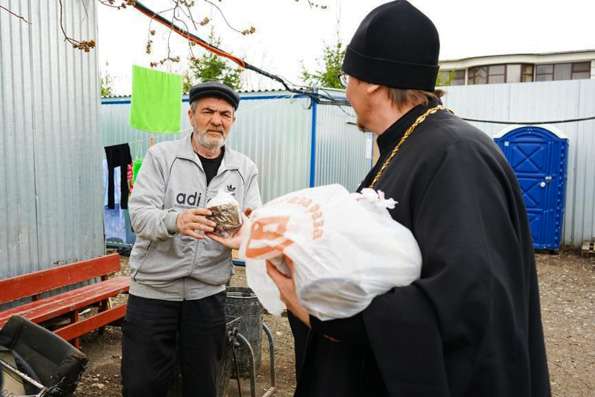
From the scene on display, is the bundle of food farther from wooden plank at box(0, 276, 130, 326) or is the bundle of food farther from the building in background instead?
the building in background

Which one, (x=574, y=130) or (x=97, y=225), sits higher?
(x=574, y=130)

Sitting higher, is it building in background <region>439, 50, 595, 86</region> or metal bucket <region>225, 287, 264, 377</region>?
building in background <region>439, 50, 595, 86</region>

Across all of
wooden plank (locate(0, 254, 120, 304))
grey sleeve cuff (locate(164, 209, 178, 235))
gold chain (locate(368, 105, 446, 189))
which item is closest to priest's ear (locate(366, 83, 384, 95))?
gold chain (locate(368, 105, 446, 189))

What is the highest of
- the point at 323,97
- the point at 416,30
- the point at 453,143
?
the point at 323,97

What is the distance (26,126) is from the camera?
177 inches

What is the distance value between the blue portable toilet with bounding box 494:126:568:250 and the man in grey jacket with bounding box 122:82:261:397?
26.2 ft

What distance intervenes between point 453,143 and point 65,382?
7.09ft

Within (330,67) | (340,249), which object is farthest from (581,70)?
(340,249)

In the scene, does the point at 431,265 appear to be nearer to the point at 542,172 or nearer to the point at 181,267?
the point at 181,267

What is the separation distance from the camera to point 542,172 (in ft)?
32.0

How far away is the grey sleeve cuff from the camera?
8.21 ft

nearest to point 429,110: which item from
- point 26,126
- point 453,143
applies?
point 453,143

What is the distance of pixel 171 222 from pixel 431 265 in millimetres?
1541

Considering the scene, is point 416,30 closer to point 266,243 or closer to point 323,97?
point 266,243
